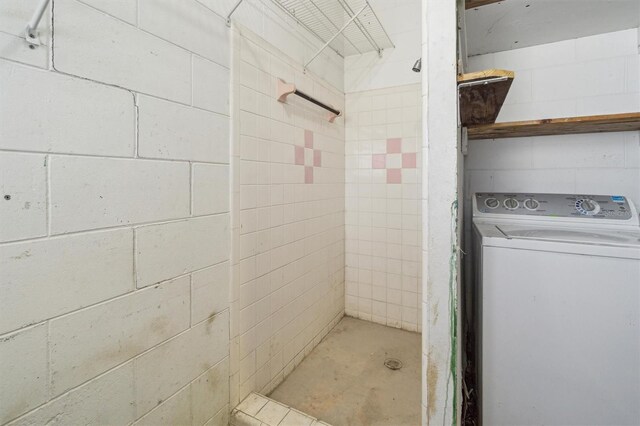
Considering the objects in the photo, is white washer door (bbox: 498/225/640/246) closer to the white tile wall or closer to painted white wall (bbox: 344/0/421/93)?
the white tile wall

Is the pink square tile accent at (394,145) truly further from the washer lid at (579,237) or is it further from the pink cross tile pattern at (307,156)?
the washer lid at (579,237)

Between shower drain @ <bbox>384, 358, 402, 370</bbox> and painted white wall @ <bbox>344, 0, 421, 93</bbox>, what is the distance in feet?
6.61

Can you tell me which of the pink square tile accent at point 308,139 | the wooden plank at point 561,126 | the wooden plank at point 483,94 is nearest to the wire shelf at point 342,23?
the pink square tile accent at point 308,139

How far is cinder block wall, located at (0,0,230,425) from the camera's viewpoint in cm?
68

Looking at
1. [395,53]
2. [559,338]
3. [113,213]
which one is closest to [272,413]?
[113,213]

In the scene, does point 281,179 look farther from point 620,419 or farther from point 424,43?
point 620,419

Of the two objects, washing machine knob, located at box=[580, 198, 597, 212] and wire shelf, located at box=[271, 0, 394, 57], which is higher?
wire shelf, located at box=[271, 0, 394, 57]

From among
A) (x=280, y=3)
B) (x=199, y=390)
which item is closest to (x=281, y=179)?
(x=280, y=3)

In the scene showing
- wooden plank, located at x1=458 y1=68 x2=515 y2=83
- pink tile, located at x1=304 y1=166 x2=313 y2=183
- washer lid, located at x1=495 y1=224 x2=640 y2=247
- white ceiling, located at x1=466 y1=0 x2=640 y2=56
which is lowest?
washer lid, located at x1=495 y1=224 x2=640 y2=247

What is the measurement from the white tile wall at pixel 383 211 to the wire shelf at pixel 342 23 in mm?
351

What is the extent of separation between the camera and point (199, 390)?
1.13 meters

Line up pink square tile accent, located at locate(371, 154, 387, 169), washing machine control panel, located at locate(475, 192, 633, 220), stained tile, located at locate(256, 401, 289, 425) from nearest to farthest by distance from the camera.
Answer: stained tile, located at locate(256, 401, 289, 425)
washing machine control panel, located at locate(475, 192, 633, 220)
pink square tile accent, located at locate(371, 154, 387, 169)

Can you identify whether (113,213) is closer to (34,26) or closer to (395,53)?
(34,26)

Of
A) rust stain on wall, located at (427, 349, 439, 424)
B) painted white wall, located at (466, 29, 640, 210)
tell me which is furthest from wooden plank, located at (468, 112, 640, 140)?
rust stain on wall, located at (427, 349, 439, 424)
